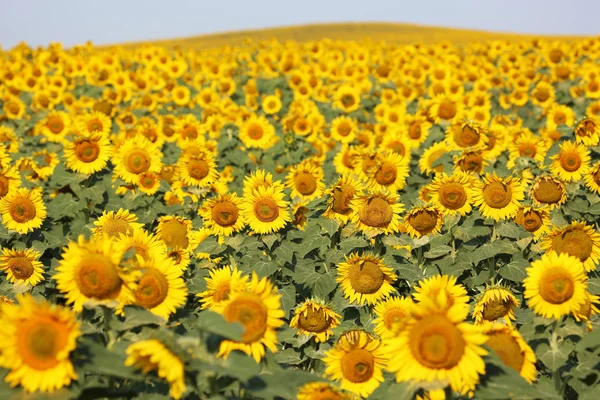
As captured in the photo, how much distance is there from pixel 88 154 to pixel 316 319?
4.19m

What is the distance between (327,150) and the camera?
12.0 metres

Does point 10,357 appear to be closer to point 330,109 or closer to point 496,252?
point 496,252

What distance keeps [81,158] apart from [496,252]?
5.31m

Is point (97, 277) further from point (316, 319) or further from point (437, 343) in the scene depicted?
point (316, 319)

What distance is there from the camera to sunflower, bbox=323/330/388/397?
4.07 metres

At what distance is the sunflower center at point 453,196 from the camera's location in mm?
6141

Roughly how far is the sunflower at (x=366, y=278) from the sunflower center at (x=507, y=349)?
2.18m

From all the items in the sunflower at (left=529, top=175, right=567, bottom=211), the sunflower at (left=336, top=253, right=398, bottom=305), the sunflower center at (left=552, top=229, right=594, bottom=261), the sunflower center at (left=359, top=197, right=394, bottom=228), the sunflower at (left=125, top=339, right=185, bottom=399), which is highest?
the sunflower at (left=529, top=175, right=567, bottom=211)

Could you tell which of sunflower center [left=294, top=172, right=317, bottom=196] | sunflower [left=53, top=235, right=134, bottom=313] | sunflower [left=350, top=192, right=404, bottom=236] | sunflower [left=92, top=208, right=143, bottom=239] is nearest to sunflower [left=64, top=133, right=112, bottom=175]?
sunflower [left=92, top=208, right=143, bottom=239]

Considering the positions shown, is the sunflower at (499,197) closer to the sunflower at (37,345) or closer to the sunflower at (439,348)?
the sunflower at (439,348)

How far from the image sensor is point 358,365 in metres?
4.08

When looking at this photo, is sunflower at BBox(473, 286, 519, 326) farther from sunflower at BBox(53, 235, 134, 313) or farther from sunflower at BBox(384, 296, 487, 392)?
sunflower at BBox(53, 235, 134, 313)

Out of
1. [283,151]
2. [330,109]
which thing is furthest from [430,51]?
[283,151]

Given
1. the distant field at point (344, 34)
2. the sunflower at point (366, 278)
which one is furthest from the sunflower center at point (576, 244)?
the distant field at point (344, 34)
